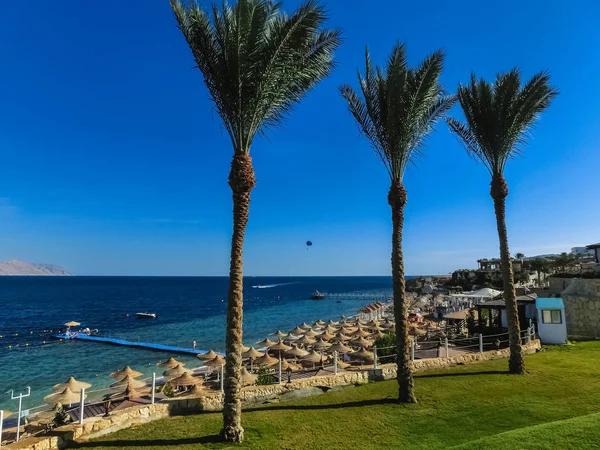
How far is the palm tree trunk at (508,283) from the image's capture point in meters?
13.1

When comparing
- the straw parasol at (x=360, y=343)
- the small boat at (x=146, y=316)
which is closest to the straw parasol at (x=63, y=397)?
the straw parasol at (x=360, y=343)

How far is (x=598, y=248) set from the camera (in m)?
30.7

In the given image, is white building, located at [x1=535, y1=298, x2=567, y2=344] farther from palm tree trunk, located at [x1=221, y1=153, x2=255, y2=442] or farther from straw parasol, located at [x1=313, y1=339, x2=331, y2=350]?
palm tree trunk, located at [x1=221, y1=153, x2=255, y2=442]

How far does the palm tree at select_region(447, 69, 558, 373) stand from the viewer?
13.5m

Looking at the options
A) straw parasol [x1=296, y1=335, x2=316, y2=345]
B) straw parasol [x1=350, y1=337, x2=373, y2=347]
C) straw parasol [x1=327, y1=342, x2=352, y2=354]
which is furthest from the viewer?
straw parasol [x1=296, y1=335, x2=316, y2=345]

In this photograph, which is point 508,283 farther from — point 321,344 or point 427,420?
point 321,344

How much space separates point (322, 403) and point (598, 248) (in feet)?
101

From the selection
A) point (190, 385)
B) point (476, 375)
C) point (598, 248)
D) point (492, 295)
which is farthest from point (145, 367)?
point (598, 248)

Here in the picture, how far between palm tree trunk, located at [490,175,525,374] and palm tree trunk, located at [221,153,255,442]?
976cm

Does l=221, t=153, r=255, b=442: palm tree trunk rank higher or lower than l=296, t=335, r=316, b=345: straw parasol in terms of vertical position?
higher

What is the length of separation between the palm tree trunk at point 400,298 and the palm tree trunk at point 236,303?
15.1ft

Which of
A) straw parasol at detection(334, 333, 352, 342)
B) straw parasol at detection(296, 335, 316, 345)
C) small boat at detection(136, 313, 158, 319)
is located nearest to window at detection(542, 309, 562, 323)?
straw parasol at detection(334, 333, 352, 342)

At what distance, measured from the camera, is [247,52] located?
350 inches

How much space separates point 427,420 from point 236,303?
5349mm
